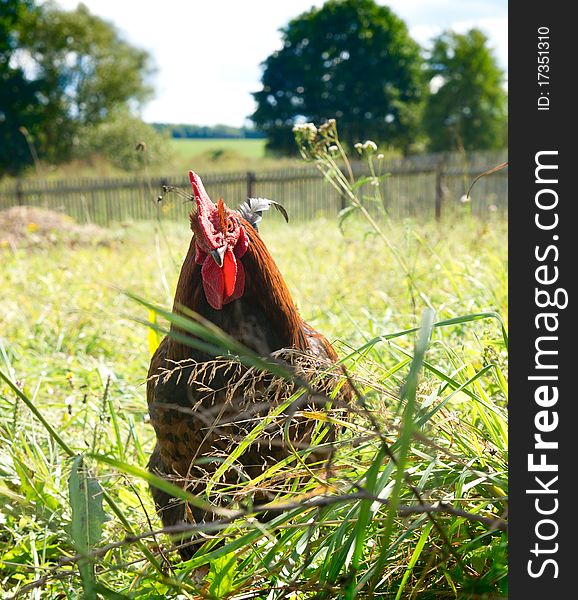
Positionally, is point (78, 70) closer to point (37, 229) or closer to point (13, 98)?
point (13, 98)

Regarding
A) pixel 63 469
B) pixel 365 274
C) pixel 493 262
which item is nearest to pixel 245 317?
pixel 63 469

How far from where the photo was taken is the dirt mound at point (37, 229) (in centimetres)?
864

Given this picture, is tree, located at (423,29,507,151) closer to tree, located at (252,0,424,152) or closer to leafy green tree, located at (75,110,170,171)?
tree, located at (252,0,424,152)

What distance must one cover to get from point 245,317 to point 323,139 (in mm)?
1076

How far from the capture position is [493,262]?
3762 mm

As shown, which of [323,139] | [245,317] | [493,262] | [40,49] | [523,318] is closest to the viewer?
[523,318]

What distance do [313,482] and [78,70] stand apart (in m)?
39.9

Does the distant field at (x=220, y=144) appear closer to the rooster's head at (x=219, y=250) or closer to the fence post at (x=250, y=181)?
the rooster's head at (x=219, y=250)

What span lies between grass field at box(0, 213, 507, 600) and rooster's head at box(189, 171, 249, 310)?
328 millimetres

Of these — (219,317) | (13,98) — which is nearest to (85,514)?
(219,317)

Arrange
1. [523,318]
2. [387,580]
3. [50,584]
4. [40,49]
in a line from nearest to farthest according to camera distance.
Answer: [523,318], [387,580], [50,584], [40,49]

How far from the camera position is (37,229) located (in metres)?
9.34

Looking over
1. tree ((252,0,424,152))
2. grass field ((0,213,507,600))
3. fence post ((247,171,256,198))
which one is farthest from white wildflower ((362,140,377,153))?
tree ((252,0,424,152))

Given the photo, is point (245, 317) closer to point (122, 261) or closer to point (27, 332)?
point (27, 332)
